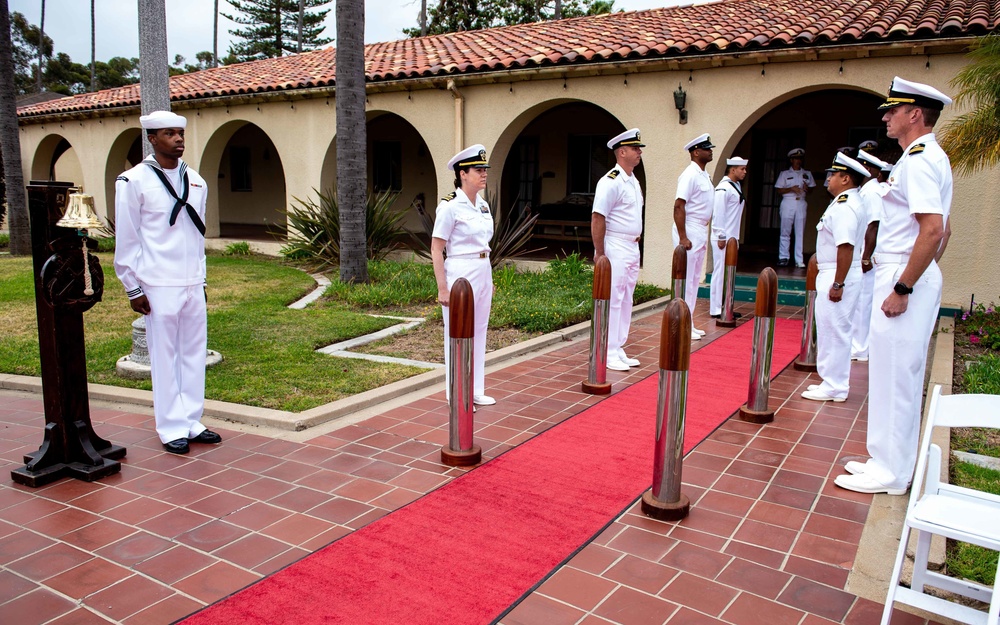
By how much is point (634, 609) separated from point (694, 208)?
630 cm

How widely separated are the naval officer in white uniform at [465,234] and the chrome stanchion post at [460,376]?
90 centimetres

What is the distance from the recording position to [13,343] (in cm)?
796

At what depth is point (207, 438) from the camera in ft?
16.7

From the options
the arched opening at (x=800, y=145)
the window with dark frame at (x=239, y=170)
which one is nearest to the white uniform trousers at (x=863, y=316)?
the arched opening at (x=800, y=145)

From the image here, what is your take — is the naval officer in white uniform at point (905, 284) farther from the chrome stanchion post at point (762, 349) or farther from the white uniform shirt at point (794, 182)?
the white uniform shirt at point (794, 182)

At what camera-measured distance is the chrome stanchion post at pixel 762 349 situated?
558 cm

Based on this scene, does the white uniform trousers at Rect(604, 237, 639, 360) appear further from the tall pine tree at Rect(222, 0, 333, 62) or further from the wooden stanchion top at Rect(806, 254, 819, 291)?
the tall pine tree at Rect(222, 0, 333, 62)

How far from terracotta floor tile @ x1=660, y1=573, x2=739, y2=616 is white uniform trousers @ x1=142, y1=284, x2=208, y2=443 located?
3.40m

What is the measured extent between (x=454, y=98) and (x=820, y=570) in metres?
12.1

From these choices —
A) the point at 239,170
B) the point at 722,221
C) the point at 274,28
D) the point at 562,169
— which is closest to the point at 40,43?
the point at 274,28

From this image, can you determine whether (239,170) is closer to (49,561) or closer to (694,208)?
(694,208)

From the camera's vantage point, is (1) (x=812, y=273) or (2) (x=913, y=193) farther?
(1) (x=812, y=273)

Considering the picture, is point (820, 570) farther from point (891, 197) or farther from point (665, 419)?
point (891, 197)

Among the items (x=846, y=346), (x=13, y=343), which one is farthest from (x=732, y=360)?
(x=13, y=343)
